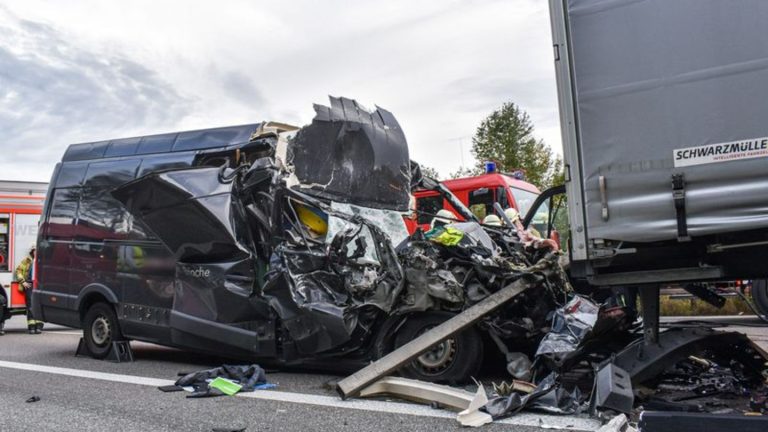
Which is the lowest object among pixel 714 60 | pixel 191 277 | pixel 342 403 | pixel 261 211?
pixel 342 403

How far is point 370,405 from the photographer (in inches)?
188

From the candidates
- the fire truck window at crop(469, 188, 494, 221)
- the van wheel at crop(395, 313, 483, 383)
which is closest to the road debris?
the van wheel at crop(395, 313, 483, 383)

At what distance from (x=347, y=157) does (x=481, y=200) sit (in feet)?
13.0

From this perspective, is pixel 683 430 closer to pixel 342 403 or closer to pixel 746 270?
pixel 746 270

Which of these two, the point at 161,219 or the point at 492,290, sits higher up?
the point at 161,219

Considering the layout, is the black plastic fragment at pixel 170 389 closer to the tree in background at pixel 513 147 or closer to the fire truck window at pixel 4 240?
the fire truck window at pixel 4 240

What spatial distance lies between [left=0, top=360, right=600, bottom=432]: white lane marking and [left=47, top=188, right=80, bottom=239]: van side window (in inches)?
79.9

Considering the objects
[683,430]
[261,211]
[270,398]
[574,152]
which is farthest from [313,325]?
[683,430]

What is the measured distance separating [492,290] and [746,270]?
198cm

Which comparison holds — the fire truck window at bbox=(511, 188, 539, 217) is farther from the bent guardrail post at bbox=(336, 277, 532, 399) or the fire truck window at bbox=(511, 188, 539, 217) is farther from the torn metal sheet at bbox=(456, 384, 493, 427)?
the torn metal sheet at bbox=(456, 384, 493, 427)

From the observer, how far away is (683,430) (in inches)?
130

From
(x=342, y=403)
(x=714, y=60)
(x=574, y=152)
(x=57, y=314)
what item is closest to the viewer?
(x=714, y=60)

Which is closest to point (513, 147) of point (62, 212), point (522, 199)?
point (522, 199)

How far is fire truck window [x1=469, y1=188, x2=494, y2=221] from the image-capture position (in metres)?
9.95
